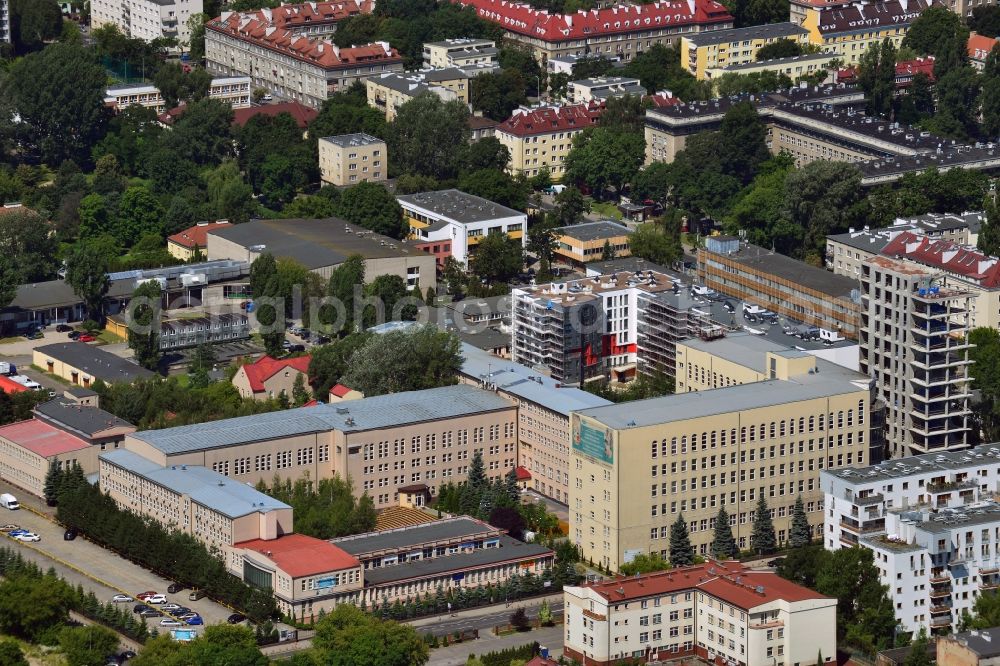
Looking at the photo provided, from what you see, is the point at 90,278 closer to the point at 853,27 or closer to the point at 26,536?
the point at 26,536

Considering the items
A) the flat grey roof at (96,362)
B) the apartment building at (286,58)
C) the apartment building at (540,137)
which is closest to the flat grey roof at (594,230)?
the apartment building at (540,137)

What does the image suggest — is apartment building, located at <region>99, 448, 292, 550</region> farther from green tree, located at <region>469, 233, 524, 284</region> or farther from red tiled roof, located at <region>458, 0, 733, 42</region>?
red tiled roof, located at <region>458, 0, 733, 42</region>

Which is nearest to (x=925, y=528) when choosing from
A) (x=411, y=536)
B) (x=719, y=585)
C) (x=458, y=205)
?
(x=719, y=585)

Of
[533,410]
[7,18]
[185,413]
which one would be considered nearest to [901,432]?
[533,410]

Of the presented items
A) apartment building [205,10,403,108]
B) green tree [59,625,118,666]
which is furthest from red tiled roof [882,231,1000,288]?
apartment building [205,10,403,108]

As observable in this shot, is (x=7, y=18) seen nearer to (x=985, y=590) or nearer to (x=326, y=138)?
(x=326, y=138)

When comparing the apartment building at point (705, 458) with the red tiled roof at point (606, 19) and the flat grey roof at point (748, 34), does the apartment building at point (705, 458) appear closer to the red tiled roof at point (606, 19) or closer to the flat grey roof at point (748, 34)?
the flat grey roof at point (748, 34)

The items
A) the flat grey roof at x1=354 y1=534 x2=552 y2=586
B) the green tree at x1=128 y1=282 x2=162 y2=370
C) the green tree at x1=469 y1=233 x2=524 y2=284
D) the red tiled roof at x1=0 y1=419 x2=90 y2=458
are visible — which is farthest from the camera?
the green tree at x1=469 y1=233 x2=524 y2=284
